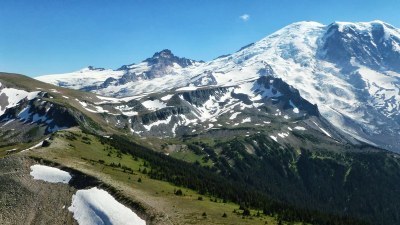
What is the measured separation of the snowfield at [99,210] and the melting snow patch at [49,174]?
8587mm

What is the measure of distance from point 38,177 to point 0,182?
8.50 metres

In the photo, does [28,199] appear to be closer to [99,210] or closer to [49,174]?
[49,174]

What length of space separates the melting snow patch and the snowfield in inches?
338

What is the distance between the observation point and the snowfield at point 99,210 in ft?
296

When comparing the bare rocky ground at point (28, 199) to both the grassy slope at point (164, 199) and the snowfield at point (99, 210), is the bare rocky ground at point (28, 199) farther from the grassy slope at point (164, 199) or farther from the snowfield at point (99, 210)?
the grassy slope at point (164, 199)

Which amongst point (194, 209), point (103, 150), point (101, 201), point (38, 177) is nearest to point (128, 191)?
point (101, 201)

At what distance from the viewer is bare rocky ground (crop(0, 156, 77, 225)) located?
95.4 m

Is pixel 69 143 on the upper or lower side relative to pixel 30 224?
upper

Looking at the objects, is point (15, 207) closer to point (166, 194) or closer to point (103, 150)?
point (166, 194)

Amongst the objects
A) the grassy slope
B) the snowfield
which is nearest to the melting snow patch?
the grassy slope

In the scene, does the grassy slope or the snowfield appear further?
the grassy slope

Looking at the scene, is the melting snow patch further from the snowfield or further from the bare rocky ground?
the snowfield

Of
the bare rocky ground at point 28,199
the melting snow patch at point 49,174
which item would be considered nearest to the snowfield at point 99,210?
the bare rocky ground at point 28,199

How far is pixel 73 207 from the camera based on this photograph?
98.9 metres
